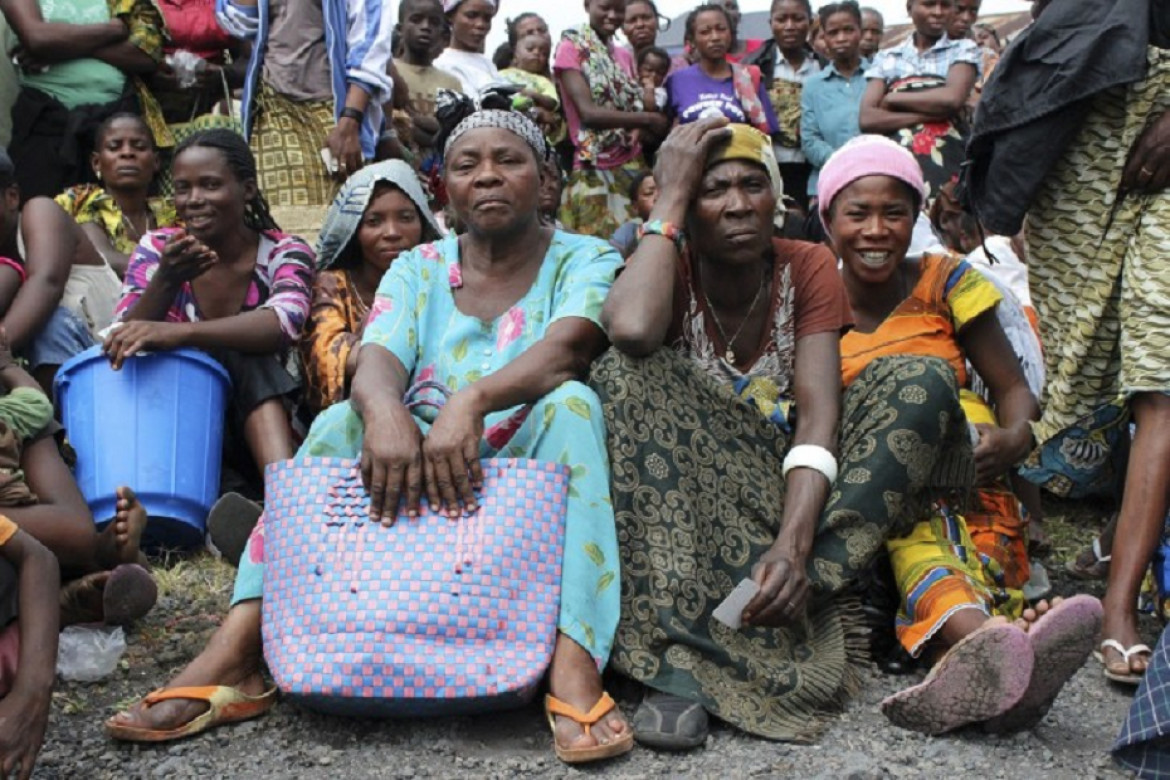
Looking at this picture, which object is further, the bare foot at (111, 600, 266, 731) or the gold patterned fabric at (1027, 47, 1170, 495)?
the gold patterned fabric at (1027, 47, 1170, 495)

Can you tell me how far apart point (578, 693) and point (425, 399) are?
956mm

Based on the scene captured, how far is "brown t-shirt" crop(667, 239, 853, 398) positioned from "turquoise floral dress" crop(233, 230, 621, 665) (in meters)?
0.26

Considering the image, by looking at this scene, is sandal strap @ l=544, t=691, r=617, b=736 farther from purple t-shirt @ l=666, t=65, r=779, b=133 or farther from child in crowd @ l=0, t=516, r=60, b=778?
purple t-shirt @ l=666, t=65, r=779, b=133

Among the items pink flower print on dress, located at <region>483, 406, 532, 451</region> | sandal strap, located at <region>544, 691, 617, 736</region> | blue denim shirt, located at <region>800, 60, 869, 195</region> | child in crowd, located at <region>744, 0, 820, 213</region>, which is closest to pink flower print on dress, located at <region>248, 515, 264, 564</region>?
pink flower print on dress, located at <region>483, 406, 532, 451</region>

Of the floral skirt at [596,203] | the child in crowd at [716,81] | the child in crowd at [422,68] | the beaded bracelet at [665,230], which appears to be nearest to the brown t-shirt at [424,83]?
the child in crowd at [422,68]

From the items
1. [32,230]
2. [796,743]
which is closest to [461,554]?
[796,743]

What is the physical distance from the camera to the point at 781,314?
3.89 meters

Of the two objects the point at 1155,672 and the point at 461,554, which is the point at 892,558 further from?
the point at 461,554

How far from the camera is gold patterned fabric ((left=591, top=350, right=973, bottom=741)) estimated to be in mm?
3230

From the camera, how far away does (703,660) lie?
3258mm

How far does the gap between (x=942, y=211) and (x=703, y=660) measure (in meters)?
4.32

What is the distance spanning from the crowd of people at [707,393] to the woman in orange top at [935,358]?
11mm

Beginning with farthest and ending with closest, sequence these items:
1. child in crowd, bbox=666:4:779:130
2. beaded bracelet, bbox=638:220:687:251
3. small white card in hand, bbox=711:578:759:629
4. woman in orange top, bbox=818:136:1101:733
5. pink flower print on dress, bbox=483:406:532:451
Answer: child in crowd, bbox=666:4:779:130, beaded bracelet, bbox=638:220:687:251, pink flower print on dress, bbox=483:406:532:451, woman in orange top, bbox=818:136:1101:733, small white card in hand, bbox=711:578:759:629

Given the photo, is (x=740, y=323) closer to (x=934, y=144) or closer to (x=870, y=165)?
(x=870, y=165)
